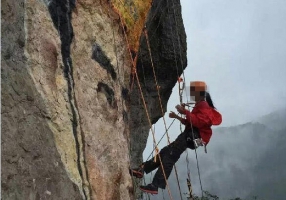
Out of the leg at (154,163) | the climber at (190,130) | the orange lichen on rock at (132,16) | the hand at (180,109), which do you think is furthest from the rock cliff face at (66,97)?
the leg at (154,163)

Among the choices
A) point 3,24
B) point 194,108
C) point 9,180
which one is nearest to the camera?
point 9,180

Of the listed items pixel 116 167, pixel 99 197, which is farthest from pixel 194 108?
pixel 99 197

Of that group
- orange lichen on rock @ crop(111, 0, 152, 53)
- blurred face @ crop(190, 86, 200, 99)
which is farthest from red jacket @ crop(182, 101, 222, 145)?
orange lichen on rock @ crop(111, 0, 152, 53)

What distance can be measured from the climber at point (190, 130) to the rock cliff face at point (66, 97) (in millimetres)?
765

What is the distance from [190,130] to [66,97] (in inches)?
109

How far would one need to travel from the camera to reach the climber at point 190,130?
685 centimetres

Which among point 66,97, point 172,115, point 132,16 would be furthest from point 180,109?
point 66,97

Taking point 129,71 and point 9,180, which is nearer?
point 9,180

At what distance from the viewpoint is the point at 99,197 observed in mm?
5277

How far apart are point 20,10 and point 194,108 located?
351 cm

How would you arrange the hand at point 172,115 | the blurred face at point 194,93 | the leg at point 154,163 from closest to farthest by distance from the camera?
the blurred face at point 194,93, the hand at point 172,115, the leg at point 154,163

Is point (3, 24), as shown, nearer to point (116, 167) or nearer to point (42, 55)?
point (42, 55)

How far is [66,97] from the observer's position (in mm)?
5035

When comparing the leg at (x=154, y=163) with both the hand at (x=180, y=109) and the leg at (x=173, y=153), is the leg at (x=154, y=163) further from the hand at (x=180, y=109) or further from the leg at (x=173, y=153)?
the hand at (x=180, y=109)
